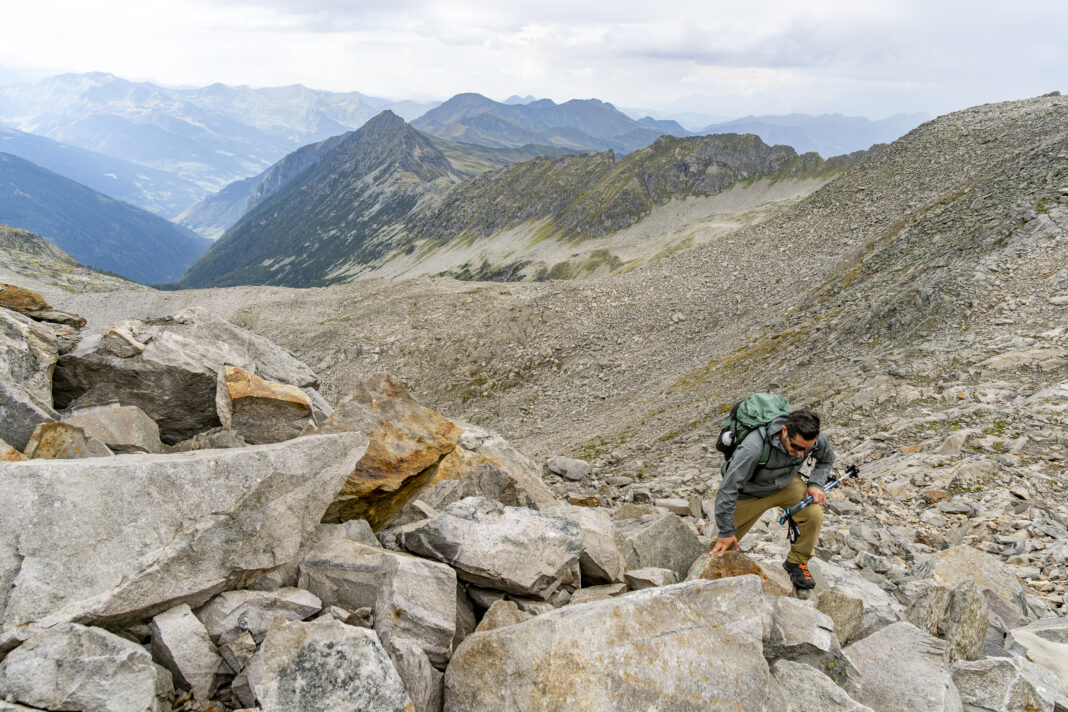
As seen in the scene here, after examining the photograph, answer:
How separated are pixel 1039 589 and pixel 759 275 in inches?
1400


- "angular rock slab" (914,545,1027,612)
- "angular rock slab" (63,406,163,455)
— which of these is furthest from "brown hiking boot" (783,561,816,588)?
"angular rock slab" (63,406,163,455)

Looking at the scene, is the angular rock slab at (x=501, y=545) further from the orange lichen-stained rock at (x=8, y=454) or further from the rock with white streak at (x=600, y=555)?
the orange lichen-stained rock at (x=8, y=454)

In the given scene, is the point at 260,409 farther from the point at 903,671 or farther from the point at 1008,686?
the point at 1008,686

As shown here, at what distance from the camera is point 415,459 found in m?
12.0

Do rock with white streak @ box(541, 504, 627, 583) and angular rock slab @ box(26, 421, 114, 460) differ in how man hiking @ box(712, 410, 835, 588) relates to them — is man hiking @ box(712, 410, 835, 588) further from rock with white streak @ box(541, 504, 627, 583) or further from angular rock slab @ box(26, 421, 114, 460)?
angular rock slab @ box(26, 421, 114, 460)

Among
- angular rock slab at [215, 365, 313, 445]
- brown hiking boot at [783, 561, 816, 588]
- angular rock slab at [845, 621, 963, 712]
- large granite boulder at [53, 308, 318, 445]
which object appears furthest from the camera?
angular rock slab at [215, 365, 313, 445]

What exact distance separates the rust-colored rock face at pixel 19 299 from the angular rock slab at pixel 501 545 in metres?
13.0

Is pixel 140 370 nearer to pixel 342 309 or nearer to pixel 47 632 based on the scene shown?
pixel 47 632

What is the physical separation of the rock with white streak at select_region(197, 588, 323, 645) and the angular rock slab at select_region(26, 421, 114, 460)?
3746 millimetres

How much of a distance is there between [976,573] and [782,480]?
163 inches

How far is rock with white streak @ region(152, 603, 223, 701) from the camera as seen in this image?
256 inches

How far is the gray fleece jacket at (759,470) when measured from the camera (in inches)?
359

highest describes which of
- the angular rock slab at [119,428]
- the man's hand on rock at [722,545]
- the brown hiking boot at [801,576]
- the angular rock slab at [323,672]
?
the angular rock slab at [119,428]

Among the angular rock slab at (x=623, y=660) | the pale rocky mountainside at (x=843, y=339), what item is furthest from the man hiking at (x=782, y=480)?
the pale rocky mountainside at (x=843, y=339)
